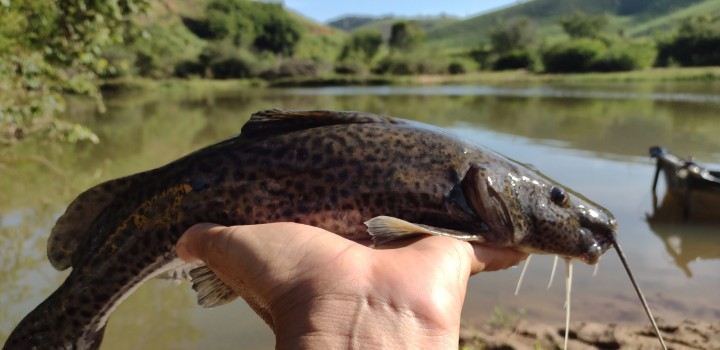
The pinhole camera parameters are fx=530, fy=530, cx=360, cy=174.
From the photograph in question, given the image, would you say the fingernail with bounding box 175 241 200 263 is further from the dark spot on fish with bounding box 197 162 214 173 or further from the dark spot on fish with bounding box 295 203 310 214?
the dark spot on fish with bounding box 295 203 310 214

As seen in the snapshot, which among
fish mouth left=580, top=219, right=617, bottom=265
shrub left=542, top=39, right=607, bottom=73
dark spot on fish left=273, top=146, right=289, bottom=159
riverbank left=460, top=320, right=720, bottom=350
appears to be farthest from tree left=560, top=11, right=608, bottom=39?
dark spot on fish left=273, top=146, right=289, bottom=159

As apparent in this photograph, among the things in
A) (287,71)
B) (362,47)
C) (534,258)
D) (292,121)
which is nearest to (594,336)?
(534,258)

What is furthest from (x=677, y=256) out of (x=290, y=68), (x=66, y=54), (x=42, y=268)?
(x=290, y=68)

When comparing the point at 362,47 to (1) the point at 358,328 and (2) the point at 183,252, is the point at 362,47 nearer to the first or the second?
(2) the point at 183,252

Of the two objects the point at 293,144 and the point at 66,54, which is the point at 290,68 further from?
the point at 293,144

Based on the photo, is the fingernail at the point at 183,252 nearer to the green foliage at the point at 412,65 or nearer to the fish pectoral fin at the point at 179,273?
the fish pectoral fin at the point at 179,273
